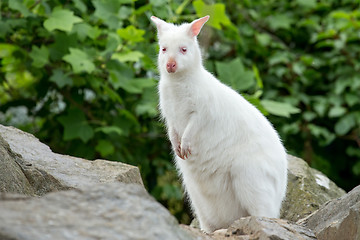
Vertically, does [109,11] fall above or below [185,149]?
below

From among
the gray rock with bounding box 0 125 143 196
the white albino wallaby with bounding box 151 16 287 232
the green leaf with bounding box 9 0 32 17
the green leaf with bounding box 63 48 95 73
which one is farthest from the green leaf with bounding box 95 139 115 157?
the white albino wallaby with bounding box 151 16 287 232

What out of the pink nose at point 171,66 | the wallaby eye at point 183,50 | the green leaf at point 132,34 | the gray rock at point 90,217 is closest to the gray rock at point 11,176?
the gray rock at point 90,217

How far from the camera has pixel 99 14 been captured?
6004 millimetres

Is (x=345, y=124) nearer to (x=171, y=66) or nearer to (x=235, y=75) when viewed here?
(x=235, y=75)

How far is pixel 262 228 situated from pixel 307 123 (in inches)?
202

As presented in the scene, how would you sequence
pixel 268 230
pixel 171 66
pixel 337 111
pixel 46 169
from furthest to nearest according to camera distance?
pixel 337 111
pixel 171 66
pixel 46 169
pixel 268 230

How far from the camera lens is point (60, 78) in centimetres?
623

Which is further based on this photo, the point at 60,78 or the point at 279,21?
the point at 279,21

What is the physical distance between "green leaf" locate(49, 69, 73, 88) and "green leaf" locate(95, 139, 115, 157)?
2.48ft

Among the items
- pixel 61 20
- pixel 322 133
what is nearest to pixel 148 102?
pixel 61 20

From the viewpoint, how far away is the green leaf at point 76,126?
6395 millimetres

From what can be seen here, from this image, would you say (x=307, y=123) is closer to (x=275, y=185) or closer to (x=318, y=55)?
(x=318, y=55)

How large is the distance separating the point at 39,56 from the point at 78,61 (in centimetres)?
58

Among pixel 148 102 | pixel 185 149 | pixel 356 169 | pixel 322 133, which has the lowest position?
pixel 356 169
